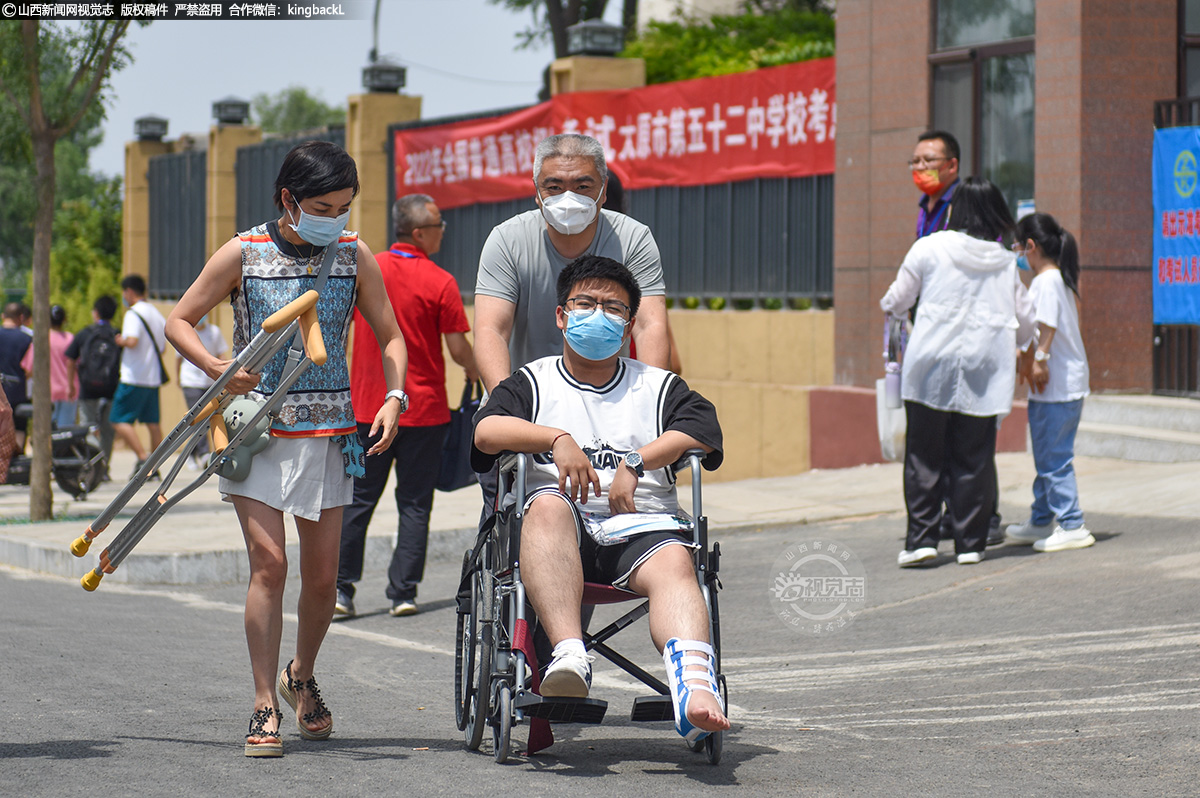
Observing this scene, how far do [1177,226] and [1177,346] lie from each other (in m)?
0.89

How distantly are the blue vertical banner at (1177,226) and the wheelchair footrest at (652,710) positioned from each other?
784 centimetres

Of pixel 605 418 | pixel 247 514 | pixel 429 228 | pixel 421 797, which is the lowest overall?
pixel 421 797

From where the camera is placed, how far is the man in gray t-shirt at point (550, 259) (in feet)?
16.7

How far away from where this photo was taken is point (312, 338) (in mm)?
4504

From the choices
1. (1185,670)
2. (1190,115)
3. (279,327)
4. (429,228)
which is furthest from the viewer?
(1190,115)

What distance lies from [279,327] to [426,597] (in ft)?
13.0

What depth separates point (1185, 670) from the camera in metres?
5.55

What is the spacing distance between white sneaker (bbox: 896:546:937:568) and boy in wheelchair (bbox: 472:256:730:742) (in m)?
3.44

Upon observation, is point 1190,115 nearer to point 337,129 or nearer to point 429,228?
point 429,228

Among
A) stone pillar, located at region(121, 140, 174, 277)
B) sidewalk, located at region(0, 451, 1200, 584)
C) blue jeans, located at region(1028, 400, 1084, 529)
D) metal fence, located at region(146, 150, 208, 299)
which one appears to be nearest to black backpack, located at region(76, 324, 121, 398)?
sidewalk, located at region(0, 451, 1200, 584)

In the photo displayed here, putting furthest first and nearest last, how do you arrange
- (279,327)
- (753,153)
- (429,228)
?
(753,153), (429,228), (279,327)

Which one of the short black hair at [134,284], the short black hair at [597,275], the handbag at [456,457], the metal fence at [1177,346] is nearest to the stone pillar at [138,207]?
the short black hair at [134,284]

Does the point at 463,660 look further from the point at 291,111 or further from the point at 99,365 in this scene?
the point at 291,111

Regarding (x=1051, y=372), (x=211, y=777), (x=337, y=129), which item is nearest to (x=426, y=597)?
(x=1051, y=372)
